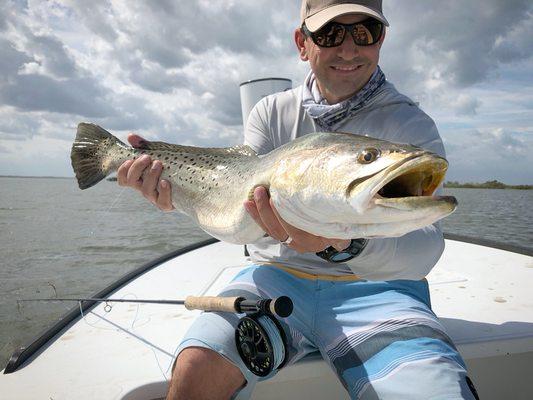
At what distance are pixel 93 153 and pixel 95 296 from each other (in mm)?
1579

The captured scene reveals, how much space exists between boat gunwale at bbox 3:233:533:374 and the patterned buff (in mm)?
2905

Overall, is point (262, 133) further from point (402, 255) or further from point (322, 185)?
point (322, 185)

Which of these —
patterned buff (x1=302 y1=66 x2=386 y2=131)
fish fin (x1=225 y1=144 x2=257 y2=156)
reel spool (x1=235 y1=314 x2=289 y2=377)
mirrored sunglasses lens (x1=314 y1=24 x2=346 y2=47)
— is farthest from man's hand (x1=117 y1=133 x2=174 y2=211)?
mirrored sunglasses lens (x1=314 y1=24 x2=346 y2=47)

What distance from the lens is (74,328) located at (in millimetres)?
3605

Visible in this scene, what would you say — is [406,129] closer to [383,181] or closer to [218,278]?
[383,181]

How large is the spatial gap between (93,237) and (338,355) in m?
16.7

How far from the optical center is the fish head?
1564mm

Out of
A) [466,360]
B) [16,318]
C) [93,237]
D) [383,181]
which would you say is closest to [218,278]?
[466,360]

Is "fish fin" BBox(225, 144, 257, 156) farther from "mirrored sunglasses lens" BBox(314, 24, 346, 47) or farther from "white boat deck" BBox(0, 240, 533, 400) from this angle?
"white boat deck" BBox(0, 240, 533, 400)

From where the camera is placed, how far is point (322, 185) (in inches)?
73.3

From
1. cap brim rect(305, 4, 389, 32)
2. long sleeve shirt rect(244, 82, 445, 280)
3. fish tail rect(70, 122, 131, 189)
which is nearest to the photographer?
long sleeve shirt rect(244, 82, 445, 280)

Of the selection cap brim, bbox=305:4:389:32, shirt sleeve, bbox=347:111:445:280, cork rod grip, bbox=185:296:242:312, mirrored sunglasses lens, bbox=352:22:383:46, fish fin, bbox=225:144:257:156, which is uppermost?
cap brim, bbox=305:4:389:32

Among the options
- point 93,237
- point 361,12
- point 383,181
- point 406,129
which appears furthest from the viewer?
point 93,237

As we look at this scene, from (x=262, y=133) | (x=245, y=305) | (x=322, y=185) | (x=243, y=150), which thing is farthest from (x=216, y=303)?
(x=262, y=133)
